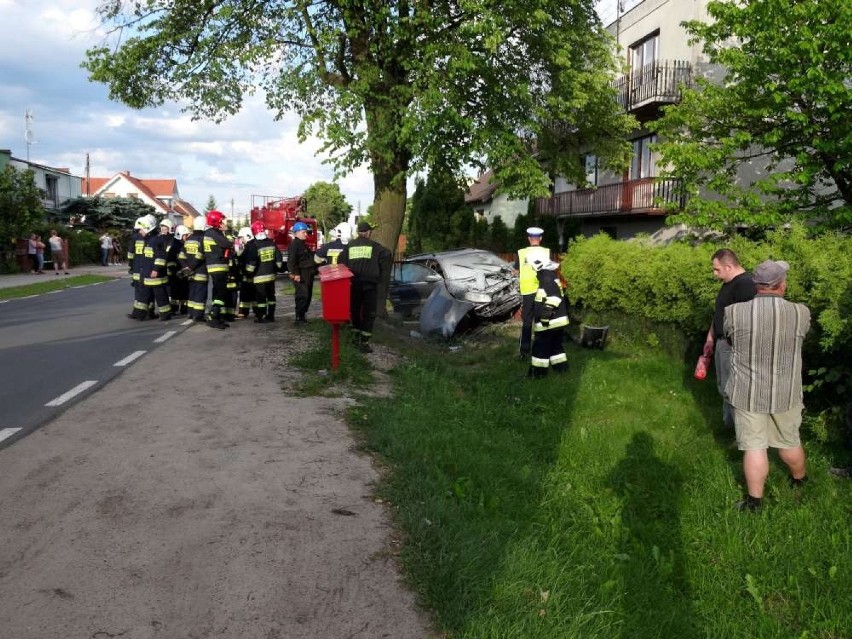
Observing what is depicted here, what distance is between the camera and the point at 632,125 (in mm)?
20375

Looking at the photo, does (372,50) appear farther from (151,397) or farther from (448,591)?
(448,591)

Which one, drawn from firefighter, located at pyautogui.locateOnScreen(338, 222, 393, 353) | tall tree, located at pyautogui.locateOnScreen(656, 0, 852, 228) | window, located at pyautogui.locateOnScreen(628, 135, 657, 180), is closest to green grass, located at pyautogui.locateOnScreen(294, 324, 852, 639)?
firefighter, located at pyautogui.locateOnScreen(338, 222, 393, 353)

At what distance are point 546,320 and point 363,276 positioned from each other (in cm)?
246

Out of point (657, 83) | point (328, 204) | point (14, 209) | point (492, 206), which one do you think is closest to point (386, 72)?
point (657, 83)

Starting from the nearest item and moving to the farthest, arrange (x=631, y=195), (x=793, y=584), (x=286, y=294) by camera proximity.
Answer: (x=793, y=584), (x=286, y=294), (x=631, y=195)

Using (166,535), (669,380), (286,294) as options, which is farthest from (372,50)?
(166,535)

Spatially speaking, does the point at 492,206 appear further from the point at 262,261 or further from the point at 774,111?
the point at 262,261

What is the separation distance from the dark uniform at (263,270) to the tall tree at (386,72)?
213cm

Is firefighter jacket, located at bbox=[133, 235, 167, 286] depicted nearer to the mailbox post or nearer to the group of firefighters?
the group of firefighters

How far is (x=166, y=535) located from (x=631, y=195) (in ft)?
77.4

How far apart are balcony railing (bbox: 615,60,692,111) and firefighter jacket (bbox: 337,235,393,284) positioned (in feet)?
53.4

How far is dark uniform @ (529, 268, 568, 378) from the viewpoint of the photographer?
892 cm

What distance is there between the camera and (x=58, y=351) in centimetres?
958

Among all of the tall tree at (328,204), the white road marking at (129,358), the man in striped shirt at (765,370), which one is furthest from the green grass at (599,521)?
the tall tree at (328,204)
